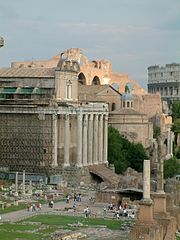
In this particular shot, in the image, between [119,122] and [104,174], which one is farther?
[119,122]

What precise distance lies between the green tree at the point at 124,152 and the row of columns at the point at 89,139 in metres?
3.35

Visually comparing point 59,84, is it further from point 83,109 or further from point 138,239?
point 138,239

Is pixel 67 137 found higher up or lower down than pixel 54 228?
higher up

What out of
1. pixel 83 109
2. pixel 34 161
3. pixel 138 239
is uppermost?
pixel 83 109

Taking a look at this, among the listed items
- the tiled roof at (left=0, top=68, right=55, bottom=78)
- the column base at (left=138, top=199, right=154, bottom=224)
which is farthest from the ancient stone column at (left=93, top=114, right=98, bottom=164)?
the column base at (left=138, top=199, right=154, bottom=224)

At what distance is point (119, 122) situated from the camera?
8700 cm

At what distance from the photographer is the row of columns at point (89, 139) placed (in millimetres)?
68500

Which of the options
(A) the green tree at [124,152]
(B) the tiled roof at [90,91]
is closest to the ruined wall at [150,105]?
(B) the tiled roof at [90,91]

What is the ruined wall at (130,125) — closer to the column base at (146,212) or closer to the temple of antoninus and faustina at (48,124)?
the temple of antoninus and faustina at (48,124)

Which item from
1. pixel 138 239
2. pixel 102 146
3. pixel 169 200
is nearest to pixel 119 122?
pixel 102 146

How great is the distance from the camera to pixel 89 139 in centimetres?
7144

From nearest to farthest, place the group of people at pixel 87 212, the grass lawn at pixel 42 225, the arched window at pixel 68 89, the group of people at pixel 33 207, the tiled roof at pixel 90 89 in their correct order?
the grass lawn at pixel 42 225 → the group of people at pixel 87 212 → the group of people at pixel 33 207 → the arched window at pixel 68 89 → the tiled roof at pixel 90 89

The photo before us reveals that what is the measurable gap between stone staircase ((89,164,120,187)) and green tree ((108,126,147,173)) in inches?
196

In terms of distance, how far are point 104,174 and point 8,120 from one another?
10.5m
